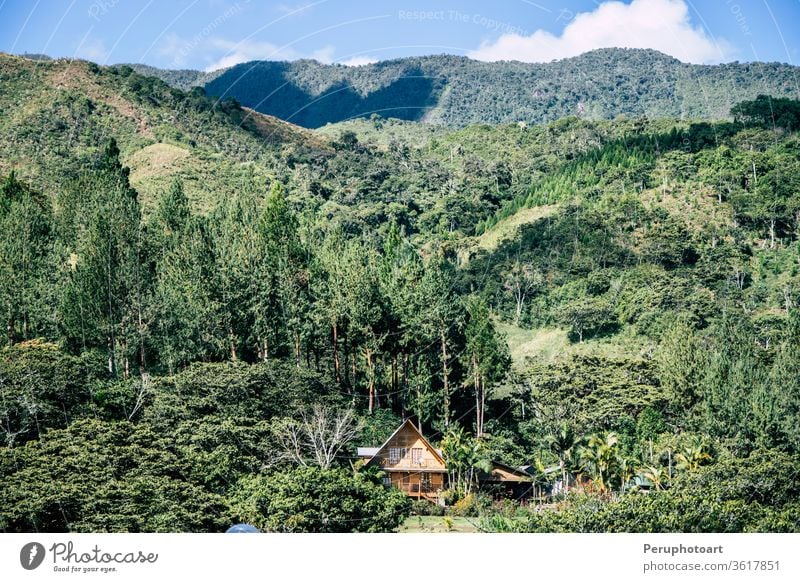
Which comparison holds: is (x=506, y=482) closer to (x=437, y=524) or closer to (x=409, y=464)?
(x=409, y=464)

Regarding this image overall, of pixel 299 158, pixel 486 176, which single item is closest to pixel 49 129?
pixel 299 158

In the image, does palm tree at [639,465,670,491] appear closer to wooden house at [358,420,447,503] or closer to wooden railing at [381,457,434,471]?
wooden house at [358,420,447,503]

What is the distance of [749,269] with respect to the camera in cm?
4494

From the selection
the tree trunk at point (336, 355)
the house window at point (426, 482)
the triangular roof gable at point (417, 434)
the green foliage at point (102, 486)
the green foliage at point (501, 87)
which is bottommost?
the house window at point (426, 482)

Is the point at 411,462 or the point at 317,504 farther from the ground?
the point at 317,504

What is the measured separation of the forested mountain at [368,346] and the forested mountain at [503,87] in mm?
38583

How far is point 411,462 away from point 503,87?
84.6 meters

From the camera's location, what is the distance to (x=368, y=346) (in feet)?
95.6

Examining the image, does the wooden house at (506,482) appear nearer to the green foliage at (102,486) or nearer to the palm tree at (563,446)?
the palm tree at (563,446)

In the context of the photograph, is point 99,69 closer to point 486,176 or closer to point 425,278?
point 486,176

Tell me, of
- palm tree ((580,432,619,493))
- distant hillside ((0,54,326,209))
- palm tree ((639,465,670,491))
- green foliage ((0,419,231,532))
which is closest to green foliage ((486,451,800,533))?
palm tree ((639,465,670,491))

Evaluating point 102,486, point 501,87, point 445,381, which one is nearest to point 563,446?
point 445,381

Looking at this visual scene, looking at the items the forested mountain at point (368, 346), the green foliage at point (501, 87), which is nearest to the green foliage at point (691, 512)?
the forested mountain at point (368, 346)

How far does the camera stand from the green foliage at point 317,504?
→ 1802cm
